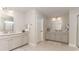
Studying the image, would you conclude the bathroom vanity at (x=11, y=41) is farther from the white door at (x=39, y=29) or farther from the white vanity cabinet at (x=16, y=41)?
the white door at (x=39, y=29)

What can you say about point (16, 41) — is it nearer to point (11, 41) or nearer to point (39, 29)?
point (11, 41)

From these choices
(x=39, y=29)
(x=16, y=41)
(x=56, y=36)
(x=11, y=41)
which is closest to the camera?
(x=39, y=29)

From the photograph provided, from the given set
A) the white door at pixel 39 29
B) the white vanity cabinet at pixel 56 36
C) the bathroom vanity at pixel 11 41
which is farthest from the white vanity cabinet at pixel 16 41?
the white vanity cabinet at pixel 56 36

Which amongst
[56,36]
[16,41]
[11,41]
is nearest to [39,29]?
[56,36]

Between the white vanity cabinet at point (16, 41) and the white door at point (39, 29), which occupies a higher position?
the white door at point (39, 29)

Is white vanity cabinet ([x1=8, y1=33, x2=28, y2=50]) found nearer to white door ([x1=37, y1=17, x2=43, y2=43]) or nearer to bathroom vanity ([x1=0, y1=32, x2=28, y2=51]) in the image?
bathroom vanity ([x1=0, y1=32, x2=28, y2=51])

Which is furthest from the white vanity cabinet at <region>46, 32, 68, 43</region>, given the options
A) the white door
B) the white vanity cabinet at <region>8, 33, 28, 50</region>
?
the white vanity cabinet at <region>8, 33, 28, 50</region>

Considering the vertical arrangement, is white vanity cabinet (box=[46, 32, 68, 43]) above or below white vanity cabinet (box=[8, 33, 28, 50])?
above

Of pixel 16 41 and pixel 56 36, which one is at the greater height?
pixel 56 36

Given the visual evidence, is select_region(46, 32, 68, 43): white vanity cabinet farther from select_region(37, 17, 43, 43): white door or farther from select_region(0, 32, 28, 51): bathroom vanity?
select_region(0, 32, 28, 51): bathroom vanity

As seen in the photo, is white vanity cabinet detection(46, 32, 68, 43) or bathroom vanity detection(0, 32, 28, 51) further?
white vanity cabinet detection(46, 32, 68, 43)
